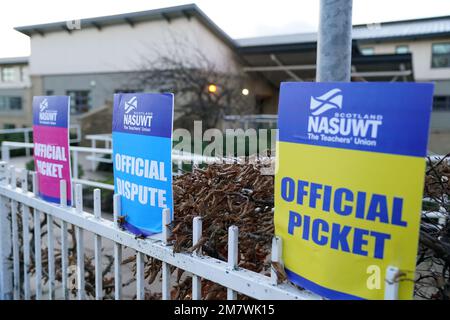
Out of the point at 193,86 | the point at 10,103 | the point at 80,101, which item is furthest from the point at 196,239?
the point at 10,103

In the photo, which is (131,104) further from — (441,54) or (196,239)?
(441,54)

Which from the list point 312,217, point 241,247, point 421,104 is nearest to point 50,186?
point 241,247

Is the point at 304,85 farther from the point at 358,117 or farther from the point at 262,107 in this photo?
the point at 262,107

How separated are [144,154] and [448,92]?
1064 inches

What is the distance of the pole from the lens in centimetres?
189

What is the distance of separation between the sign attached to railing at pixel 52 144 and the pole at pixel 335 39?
1562 mm

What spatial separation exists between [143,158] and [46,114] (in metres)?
1.15

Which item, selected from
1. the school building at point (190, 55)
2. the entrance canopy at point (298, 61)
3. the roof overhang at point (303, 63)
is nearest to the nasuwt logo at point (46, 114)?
the school building at point (190, 55)

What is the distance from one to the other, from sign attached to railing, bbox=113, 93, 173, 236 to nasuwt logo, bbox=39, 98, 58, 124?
71 cm

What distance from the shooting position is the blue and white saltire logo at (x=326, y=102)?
1.29m

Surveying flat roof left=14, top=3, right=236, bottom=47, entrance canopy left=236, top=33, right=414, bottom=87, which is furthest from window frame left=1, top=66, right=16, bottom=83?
entrance canopy left=236, top=33, right=414, bottom=87

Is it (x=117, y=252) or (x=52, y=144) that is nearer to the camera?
(x=117, y=252)

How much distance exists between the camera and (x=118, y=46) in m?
19.8

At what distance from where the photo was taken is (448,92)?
24672 mm
